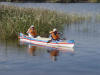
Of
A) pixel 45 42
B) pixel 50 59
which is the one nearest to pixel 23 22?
pixel 45 42

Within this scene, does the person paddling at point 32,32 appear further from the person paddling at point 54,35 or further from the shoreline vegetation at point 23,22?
the person paddling at point 54,35

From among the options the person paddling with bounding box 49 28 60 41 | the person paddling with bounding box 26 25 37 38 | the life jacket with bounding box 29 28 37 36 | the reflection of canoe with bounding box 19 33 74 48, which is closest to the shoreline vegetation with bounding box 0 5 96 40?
the reflection of canoe with bounding box 19 33 74 48

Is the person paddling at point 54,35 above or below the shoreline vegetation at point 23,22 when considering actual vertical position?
below

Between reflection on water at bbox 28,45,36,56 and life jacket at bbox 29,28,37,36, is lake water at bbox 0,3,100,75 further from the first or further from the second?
life jacket at bbox 29,28,37,36

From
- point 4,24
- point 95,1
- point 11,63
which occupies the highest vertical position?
point 95,1

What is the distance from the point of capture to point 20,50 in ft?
62.0

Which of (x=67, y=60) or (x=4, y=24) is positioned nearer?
(x=67, y=60)

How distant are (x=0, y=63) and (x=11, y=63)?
59 centimetres

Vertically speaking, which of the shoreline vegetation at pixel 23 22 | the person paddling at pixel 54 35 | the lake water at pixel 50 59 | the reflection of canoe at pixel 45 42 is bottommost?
the lake water at pixel 50 59

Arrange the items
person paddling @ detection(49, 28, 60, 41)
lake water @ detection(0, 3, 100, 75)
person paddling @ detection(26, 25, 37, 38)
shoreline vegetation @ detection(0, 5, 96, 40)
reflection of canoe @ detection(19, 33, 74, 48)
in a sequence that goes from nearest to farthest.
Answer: lake water @ detection(0, 3, 100, 75) < reflection of canoe @ detection(19, 33, 74, 48) < person paddling @ detection(49, 28, 60, 41) < person paddling @ detection(26, 25, 37, 38) < shoreline vegetation @ detection(0, 5, 96, 40)

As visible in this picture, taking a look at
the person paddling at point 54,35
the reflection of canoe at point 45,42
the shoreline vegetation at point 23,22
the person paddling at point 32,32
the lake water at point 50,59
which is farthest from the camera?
the shoreline vegetation at point 23,22

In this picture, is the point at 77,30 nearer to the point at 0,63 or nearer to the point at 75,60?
the point at 75,60

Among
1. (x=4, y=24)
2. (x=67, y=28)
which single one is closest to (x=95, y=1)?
(x=67, y=28)

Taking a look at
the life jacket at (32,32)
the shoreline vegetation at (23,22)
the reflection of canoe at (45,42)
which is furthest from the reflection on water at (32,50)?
the shoreline vegetation at (23,22)
